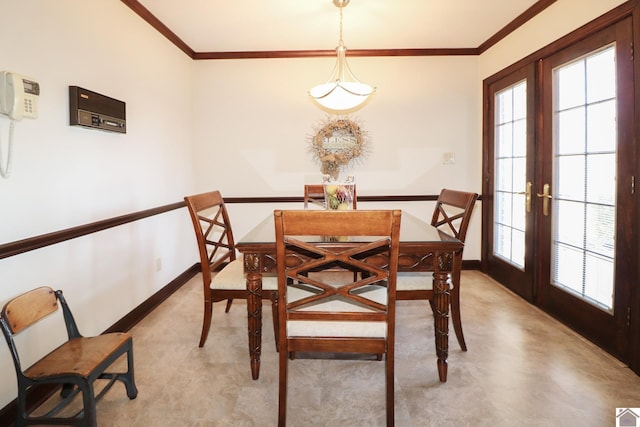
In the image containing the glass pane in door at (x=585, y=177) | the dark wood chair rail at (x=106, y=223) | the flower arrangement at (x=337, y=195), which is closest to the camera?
the dark wood chair rail at (x=106, y=223)

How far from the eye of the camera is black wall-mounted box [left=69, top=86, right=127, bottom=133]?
2156mm

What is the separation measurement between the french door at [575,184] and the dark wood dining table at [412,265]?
1104 mm

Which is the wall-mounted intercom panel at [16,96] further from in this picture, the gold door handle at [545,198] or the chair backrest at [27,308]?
the gold door handle at [545,198]

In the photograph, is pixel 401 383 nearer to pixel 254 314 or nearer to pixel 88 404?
pixel 254 314

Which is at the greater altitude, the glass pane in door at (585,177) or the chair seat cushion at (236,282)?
the glass pane in door at (585,177)

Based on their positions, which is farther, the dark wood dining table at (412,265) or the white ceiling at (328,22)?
the white ceiling at (328,22)

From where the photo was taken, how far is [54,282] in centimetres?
201

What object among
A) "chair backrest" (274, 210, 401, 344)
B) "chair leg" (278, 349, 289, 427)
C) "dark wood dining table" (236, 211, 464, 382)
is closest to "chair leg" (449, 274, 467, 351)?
"dark wood dining table" (236, 211, 464, 382)

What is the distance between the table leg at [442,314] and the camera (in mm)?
1968

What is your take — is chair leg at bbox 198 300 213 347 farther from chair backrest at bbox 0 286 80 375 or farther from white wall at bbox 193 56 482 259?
white wall at bbox 193 56 482 259

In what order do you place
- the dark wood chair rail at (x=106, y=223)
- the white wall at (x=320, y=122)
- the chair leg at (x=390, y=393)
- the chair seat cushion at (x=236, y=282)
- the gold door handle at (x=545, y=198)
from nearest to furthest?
1. the chair leg at (x=390, y=393)
2. the dark wood chair rail at (x=106, y=223)
3. the chair seat cushion at (x=236, y=282)
4. the gold door handle at (x=545, y=198)
5. the white wall at (x=320, y=122)

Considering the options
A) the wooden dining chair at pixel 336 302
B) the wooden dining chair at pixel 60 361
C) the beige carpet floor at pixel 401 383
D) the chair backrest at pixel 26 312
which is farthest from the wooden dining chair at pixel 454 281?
the chair backrest at pixel 26 312

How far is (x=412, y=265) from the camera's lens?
203 cm

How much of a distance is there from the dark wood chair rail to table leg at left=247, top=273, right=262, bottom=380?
996 mm
